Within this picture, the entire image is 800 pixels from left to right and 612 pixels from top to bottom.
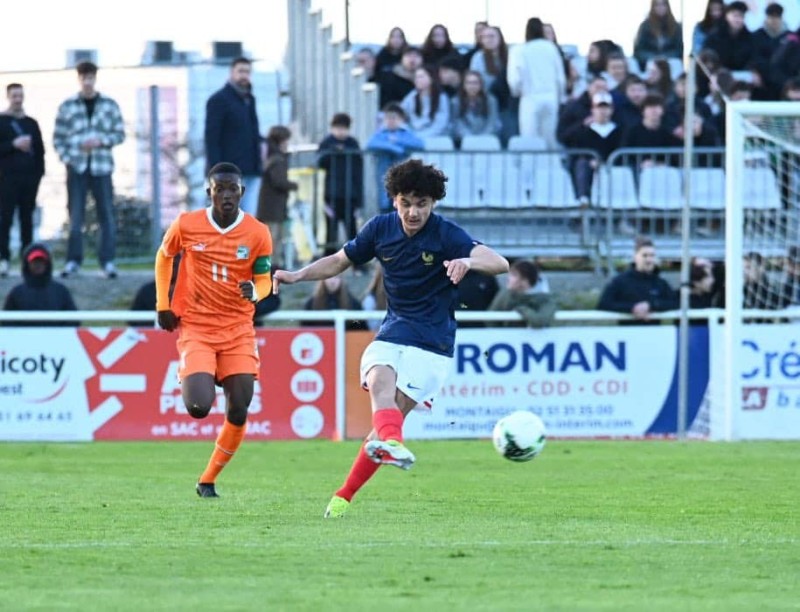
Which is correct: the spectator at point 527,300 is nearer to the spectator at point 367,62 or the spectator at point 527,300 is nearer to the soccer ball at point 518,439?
the spectator at point 367,62

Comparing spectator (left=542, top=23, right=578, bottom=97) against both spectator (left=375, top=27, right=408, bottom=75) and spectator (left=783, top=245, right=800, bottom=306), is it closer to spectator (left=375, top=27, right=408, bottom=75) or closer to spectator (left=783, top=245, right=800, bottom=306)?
spectator (left=375, top=27, right=408, bottom=75)

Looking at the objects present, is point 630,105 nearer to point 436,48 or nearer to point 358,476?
point 436,48

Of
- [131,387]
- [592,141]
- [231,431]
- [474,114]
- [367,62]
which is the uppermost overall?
[367,62]

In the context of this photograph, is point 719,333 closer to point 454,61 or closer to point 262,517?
point 454,61

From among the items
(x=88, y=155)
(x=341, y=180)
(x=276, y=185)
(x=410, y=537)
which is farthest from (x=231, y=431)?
(x=341, y=180)

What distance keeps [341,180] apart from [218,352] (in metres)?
9.47

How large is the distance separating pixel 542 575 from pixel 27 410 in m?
11.5

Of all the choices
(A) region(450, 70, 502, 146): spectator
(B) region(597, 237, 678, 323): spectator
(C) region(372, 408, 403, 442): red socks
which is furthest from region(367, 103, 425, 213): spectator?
(C) region(372, 408, 403, 442): red socks

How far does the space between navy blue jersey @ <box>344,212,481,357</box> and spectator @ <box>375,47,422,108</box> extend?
1203cm

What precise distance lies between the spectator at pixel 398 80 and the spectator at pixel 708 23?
3720 millimetres

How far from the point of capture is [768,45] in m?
23.5

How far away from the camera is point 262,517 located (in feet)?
34.7

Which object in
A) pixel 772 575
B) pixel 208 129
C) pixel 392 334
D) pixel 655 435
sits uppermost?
pixel 208 129

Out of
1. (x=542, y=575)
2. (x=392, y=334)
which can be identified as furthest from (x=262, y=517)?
(x=542, y=575)
